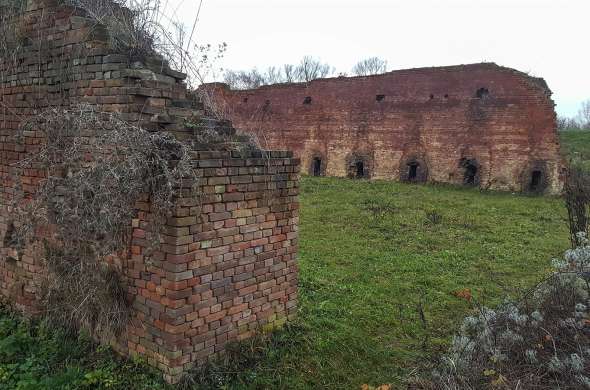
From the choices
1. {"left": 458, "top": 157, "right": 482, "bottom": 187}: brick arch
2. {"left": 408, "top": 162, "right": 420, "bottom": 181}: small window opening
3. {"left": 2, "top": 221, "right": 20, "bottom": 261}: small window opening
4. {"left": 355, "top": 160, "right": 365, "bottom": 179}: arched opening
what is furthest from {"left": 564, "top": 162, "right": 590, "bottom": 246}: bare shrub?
{"left": 355, "top": 160, "right": 365, "bottom": 179}: arched opening

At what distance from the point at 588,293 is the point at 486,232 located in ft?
16.7

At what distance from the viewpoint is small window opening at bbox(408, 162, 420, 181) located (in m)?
16.1

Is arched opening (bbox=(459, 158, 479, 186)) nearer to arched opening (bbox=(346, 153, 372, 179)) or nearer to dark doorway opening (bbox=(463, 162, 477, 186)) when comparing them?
dark doorway opening (bbox=(463, 162, 477, 186))

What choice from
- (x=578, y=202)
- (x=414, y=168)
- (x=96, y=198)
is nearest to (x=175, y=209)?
(x=96, y=198)

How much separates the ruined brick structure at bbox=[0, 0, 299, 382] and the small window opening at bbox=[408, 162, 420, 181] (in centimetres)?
1276

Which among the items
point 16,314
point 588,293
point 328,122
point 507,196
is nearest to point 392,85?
point 328,122

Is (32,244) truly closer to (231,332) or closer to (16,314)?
(16,314)

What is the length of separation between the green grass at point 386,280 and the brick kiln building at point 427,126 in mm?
2673

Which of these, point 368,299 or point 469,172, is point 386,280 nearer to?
point 368,299

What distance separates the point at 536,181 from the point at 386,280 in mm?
10655

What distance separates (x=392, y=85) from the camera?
54.3 feet

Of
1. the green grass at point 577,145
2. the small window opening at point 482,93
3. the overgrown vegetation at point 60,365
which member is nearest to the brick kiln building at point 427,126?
the small window opening at point 482,93

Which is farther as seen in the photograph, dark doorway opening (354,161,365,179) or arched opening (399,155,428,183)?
dark doorway opening (354,161,365,179)

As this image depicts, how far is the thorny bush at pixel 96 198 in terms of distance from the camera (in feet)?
10.3
